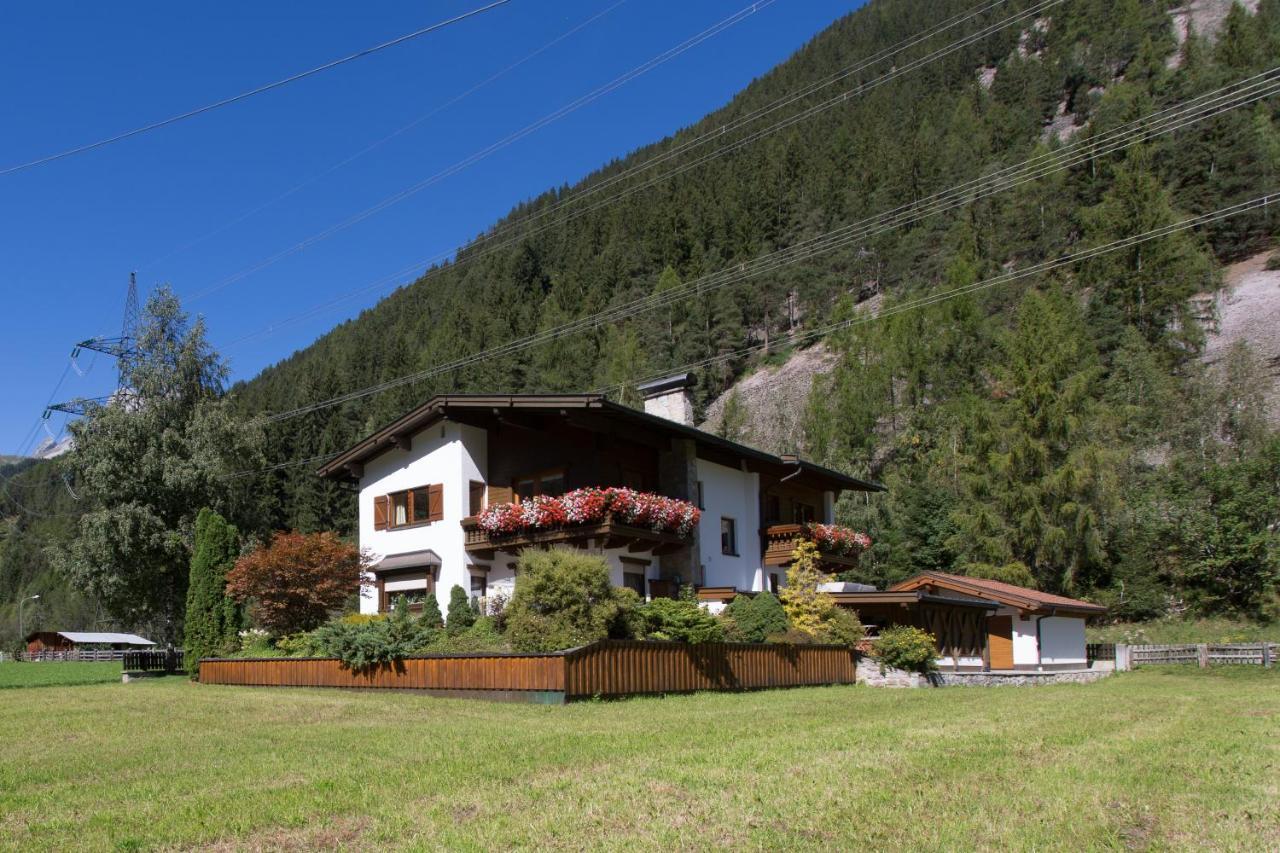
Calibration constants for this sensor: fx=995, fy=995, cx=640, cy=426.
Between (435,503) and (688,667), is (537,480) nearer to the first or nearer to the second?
(435,503)

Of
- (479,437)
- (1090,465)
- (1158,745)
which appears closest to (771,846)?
(1158,745)

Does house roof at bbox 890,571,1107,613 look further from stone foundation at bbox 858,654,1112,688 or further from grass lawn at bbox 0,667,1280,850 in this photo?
grass lawn at bbox 0,667,1280,850

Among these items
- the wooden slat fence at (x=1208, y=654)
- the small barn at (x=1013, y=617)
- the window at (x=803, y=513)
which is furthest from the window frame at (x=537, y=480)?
the wooden slat fence at (x=1208, y=654)

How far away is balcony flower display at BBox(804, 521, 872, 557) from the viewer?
3262 centimetres

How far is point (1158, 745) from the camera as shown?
11.8m

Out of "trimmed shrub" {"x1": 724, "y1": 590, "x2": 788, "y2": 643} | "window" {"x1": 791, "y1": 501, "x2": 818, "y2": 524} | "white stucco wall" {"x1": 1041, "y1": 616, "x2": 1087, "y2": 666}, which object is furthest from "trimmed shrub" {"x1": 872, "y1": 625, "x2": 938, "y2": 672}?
"white stucco wall" {"x1": 1041, "y1": 616, "x2": 1087, "y2": 666}

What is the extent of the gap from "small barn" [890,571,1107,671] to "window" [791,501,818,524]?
3.87 metres

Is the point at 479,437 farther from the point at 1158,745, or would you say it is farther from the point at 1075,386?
the point at 1075,386

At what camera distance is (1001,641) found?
35719mm

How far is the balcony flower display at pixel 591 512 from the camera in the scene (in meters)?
24.9

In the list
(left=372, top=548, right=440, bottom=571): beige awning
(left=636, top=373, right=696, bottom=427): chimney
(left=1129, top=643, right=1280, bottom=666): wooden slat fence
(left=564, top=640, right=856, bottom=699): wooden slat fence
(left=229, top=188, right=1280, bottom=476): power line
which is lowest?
(left=1129, top=643, right=1280, bottom=666): wooden slat fence

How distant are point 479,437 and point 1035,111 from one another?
10640 cm

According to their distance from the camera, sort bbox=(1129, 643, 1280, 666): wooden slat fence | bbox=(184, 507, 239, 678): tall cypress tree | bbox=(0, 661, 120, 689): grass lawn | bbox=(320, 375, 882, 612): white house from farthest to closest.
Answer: bbox=(1129, 643, 1280, 666): wooden slat fence, bbox=(0, 661, 120, 689): grass lawn, bbox=(184, 507, 239, 678): tall cypress tree, bbox=(320, 375, 882, 612): white house

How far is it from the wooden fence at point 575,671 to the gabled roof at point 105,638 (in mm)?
89820
